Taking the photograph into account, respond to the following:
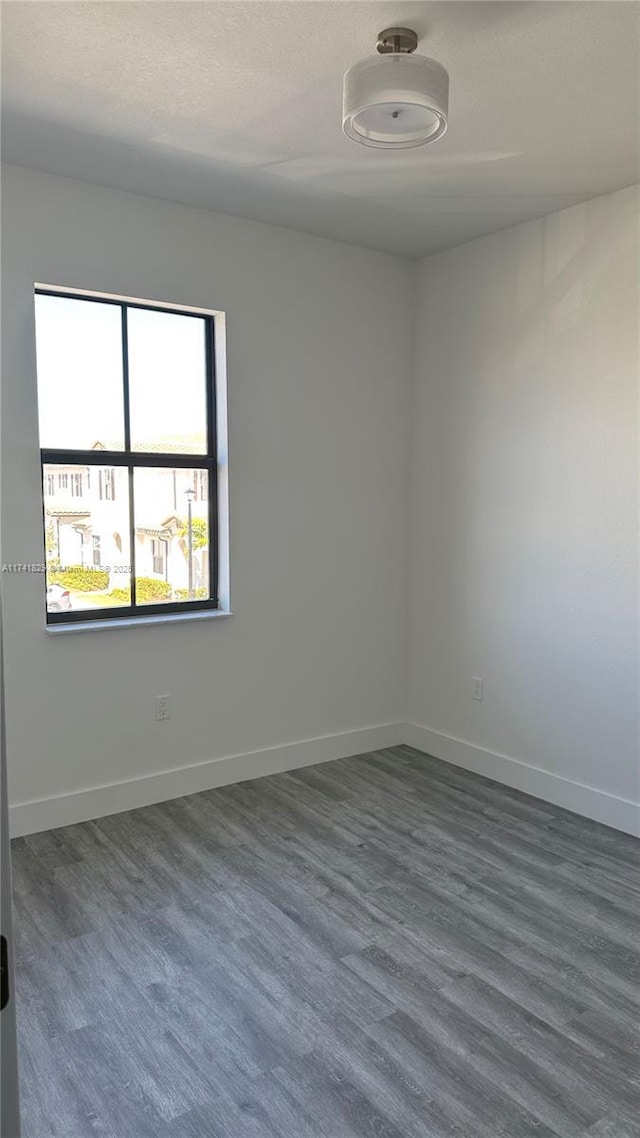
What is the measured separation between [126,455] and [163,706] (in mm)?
1169

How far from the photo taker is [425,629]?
441 centimetres

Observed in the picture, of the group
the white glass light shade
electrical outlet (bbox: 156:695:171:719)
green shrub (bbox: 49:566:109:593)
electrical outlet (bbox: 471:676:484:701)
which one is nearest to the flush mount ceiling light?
the white glass light shade

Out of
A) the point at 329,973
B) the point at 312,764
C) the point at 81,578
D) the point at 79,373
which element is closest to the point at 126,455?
the point at 79,373

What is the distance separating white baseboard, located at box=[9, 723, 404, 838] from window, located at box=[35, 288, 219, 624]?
0.77 meters

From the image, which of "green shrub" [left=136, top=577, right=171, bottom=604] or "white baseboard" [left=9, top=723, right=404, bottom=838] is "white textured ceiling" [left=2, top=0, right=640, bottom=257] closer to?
"green shrub" [left=136, top=577, right=171, bottom=604]

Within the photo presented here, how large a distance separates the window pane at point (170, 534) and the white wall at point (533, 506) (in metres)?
1.30

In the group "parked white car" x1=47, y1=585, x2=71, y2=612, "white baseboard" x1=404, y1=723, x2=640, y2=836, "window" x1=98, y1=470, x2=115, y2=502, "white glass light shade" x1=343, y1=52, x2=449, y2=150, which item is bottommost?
"white baseboard" x1=404, y1=723, x2=640, y2=836

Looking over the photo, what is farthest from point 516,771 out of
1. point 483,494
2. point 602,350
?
→ point 602,350

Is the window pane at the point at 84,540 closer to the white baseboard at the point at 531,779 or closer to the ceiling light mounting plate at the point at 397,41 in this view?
the white baseboard at the point at 531,779

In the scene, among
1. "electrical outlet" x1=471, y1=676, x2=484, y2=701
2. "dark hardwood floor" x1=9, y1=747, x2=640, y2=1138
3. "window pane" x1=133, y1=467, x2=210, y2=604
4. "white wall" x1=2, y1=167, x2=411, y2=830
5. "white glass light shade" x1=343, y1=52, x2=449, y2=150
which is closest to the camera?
"dark hardwood floor" x1=9, y1=747, x2=640, y2=1138

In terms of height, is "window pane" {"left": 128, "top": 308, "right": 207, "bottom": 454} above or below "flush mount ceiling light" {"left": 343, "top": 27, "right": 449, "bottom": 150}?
below

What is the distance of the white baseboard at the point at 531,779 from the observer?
11.1 feet

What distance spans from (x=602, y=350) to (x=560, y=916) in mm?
2286

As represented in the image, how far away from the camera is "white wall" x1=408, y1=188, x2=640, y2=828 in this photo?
334 centimetres
